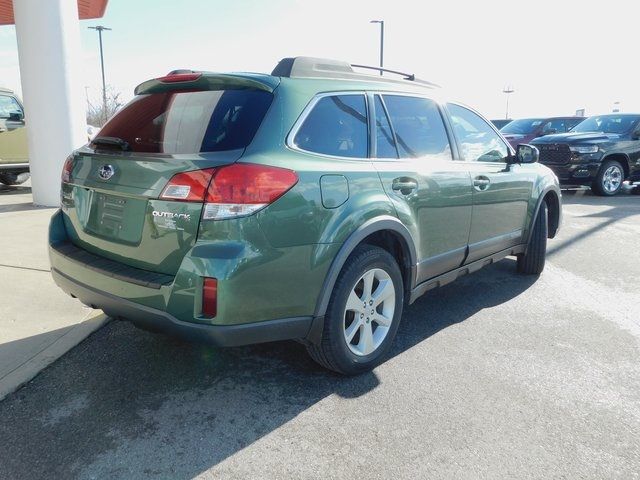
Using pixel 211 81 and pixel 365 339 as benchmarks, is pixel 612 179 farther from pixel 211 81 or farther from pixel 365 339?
pixel 211 81

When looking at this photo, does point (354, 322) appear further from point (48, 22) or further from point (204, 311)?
point (48, 22)

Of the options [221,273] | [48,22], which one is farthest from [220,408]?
[48,22]

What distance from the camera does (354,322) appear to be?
126 inches

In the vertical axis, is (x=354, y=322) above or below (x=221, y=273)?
below

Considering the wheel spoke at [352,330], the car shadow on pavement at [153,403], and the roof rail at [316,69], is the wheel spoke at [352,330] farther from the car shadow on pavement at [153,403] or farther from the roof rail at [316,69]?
the roof rail at [316,69]

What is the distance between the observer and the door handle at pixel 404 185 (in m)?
3.28

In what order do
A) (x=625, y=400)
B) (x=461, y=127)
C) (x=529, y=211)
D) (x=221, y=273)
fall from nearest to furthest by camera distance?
(x=221, y=273), (x=625, y=400), (x=461, y=127), (x=529, y=211)

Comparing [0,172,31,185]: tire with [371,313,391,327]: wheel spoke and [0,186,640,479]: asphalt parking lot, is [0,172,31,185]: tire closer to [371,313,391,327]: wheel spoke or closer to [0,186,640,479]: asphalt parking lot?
[0,186,640,479]: asphalt parking lot

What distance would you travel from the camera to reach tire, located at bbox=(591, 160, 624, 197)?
445 inches

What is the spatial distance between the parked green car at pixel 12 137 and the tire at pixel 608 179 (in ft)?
38.4

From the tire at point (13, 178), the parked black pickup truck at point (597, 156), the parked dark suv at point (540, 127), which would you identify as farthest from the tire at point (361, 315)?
the parked dark suv at point (540, 127)

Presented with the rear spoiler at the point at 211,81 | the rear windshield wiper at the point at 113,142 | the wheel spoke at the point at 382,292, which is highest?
the rear spoiler at the point at 211,81

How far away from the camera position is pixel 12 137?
1044 centimetres

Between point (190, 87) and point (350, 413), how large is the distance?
199cm
